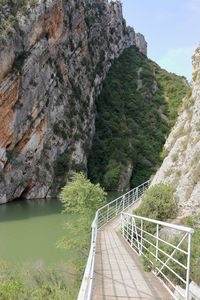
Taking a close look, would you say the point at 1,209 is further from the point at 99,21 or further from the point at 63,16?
the point at 99,21

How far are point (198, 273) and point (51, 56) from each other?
5554cm

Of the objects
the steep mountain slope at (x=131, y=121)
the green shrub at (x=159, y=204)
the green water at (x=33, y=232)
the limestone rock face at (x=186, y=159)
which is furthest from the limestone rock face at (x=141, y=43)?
the green shrub at (x=159, y=204)

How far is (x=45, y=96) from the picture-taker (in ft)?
199

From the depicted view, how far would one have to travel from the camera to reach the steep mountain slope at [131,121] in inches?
2948

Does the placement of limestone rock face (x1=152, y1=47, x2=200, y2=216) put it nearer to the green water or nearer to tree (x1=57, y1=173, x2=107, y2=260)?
tree (x1=57, y1=173, x2=107, y2=260)

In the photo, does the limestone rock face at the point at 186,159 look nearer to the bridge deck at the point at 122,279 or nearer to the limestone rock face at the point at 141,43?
the bridge deck at the point at 122,279

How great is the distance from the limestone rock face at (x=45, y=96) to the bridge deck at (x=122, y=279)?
41151mm

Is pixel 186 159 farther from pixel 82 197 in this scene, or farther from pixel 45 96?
pixel 45 96

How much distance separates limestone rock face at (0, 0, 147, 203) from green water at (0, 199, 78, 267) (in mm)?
6499

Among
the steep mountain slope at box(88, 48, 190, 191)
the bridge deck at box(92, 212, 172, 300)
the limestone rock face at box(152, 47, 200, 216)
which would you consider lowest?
the bridge deck at box(92, 212, 172, 300)

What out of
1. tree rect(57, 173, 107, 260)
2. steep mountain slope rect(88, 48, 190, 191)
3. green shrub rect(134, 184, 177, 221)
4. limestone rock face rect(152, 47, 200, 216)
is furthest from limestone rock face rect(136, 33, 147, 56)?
green shrub rect(134, 184, 177, 221)

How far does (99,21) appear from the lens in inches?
3393

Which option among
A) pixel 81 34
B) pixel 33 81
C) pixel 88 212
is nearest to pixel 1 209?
pixel 33 81

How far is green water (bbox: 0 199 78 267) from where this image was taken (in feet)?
82.1
